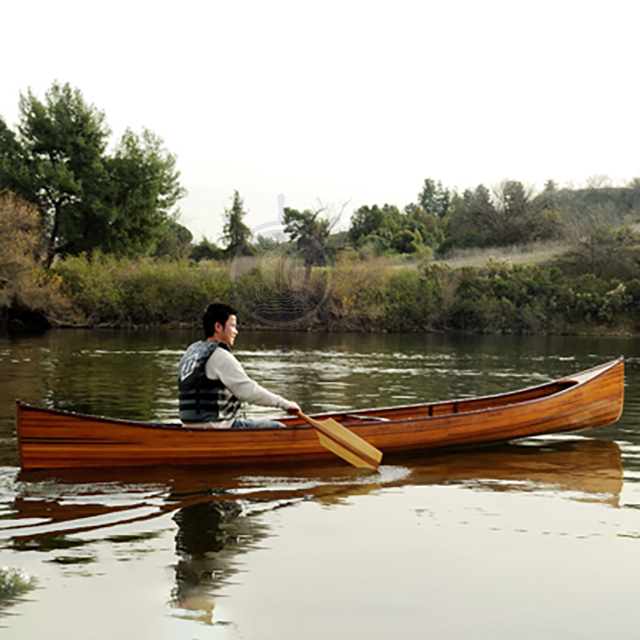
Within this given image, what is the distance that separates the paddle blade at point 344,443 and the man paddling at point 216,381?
0.48 metres

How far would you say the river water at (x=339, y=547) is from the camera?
4.16m

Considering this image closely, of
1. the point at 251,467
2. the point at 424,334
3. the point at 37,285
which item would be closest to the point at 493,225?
the point at 424,334

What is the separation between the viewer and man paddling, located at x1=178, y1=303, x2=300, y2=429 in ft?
23.5

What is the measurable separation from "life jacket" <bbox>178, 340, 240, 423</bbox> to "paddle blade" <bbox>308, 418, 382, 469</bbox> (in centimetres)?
82

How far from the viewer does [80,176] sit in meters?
42.7

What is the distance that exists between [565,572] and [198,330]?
3322 centimetres

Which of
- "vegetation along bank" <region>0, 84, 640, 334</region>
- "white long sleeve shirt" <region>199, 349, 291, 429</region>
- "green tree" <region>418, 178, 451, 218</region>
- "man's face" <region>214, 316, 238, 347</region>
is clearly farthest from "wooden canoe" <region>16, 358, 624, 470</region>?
"green tree" <region>418, 178, 451, 218</region>

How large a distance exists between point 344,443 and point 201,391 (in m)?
1.43

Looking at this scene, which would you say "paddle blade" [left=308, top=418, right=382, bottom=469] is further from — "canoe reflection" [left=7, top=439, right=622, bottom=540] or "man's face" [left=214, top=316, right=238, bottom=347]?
"man's face" [left=214, top=316, right=238, bottom=347]

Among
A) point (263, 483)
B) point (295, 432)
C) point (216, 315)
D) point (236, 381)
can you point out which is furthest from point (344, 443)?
point (216, 315)

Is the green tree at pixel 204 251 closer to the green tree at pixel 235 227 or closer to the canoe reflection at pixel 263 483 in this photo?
the green tree at pixel 235 227

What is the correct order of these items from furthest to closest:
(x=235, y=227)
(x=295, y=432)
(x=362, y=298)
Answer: (x=235, y=227)
(x=362, y=298)
(x=295, y=432)

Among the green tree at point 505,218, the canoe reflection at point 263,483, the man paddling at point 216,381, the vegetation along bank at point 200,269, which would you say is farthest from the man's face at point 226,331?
the green tree at point 505,218

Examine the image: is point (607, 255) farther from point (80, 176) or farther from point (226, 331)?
point (226, 331)
